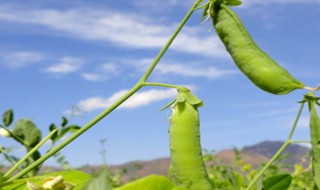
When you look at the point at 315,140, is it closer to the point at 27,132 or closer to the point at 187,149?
the point at 187,149

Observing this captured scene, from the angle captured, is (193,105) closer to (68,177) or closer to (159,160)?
(68,177)

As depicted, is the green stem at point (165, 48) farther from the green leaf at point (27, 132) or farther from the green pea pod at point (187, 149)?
the green leaf at point (27, 132)

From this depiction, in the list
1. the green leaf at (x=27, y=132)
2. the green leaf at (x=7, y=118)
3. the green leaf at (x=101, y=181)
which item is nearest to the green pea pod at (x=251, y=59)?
the green leaf at (x=101, y=181)

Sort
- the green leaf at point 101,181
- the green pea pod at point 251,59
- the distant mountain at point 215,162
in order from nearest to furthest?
the green leaf at point 101,181 → the green pea pod at point 251,59 → the distant mountain at point 215,162

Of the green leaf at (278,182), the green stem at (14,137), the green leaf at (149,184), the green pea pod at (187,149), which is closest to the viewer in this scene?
the green leaf at (149,184)

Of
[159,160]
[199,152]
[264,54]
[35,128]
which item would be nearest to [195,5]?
[264,54]

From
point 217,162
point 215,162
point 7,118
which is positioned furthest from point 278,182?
point 215,162
